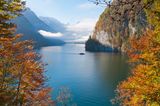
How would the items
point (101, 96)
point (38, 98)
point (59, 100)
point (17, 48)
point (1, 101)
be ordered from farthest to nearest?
point (101, 96)
point (59, 100)
point (38, 98)
point (17, 48)
point (1, 101)

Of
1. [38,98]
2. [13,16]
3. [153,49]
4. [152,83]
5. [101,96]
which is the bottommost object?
[101,96]

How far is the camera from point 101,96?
318 feet

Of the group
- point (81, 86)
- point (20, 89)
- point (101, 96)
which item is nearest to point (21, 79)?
point (20, 89)

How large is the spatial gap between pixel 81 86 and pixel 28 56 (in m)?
82.2

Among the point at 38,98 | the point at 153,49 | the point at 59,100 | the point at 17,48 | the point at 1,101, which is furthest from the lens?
the point at 59,100

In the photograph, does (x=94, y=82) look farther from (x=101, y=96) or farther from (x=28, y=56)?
(x=28, y=56)

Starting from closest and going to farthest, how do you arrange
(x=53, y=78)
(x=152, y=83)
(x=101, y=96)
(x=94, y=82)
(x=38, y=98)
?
(x=152, y=83)
(x=38, y=98)
(x=101, y=96)
(x=94, y=82)
(x=53, y=78)

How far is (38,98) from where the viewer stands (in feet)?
131

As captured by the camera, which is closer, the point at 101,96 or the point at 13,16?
the point at 13,16

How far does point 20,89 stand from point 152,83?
66.7ft

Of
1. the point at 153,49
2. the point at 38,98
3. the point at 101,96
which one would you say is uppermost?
the point at 153,49

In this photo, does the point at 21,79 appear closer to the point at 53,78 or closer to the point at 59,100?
the point at 59,100

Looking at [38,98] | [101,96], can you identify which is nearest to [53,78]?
[101,96]

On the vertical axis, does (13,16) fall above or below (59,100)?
above
